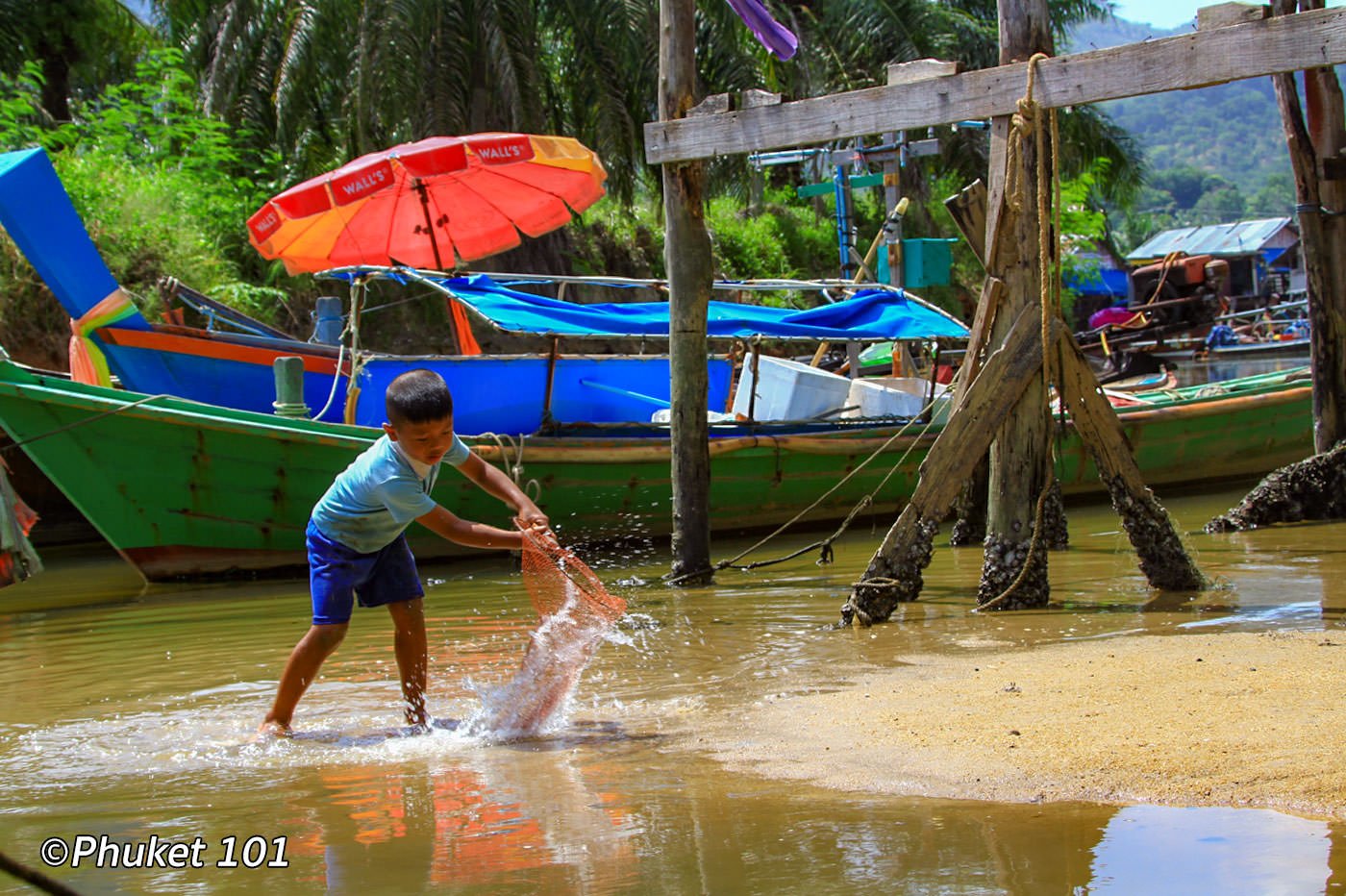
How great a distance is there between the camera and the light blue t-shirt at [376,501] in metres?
4.66

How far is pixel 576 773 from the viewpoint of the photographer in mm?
4320

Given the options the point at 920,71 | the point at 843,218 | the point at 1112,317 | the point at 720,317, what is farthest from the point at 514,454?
the point at 1112,317

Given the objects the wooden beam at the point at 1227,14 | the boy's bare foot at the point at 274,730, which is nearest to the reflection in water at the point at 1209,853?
the boy's bare foot at the point at 274,730

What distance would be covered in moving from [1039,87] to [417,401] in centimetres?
389

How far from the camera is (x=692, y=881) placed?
10.7 ft

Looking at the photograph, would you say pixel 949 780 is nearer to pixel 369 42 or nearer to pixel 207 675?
pixel 207 675

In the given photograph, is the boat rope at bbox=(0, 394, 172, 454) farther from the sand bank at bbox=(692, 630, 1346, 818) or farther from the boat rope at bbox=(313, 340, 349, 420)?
the sand bank at bbox=(692, 630, 1346, 818)

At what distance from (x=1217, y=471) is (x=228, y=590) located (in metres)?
9.62

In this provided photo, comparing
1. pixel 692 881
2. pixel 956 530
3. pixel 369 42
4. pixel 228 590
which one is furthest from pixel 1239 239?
pixel 692 881

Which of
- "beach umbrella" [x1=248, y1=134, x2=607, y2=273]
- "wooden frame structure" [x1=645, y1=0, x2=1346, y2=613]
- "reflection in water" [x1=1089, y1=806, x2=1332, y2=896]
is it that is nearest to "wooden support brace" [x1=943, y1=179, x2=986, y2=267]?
"wooden frame structure" [x1=645, y1=0, x2=1346, y2=613]

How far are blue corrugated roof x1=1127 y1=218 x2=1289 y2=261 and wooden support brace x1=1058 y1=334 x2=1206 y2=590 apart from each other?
145ft

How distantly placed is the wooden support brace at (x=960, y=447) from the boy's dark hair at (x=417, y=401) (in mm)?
3010

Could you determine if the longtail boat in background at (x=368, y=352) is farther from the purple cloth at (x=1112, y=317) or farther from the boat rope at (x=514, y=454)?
the purple cloth at (x=1112, y=317)

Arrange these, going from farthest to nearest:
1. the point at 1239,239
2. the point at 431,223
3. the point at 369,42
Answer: the point at 1239,239 → the point at 369,42 → the point at 431,223
